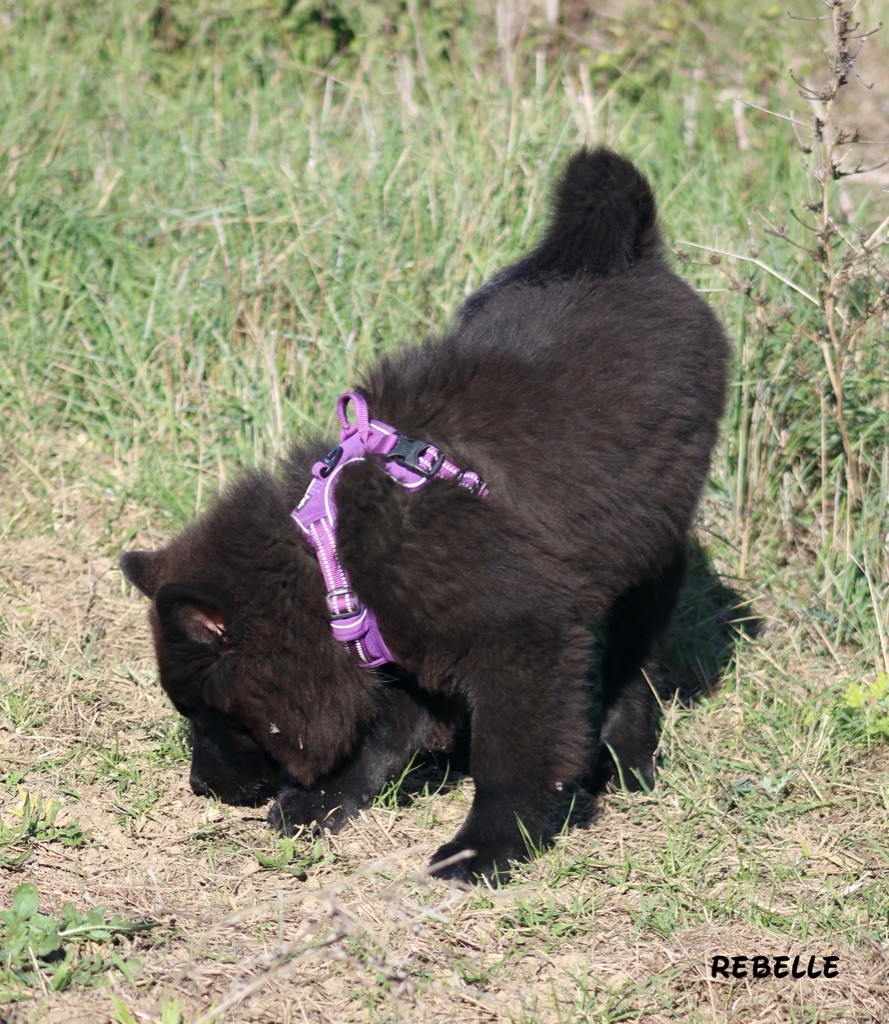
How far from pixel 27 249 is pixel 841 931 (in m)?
4.09

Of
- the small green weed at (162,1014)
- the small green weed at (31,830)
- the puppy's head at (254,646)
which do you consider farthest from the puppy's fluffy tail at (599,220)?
the small green weed at (162,1014)

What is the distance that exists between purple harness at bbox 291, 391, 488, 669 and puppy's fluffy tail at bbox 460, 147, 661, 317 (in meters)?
0.82

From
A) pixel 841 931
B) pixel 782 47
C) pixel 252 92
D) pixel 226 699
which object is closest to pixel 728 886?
pixel 841 931

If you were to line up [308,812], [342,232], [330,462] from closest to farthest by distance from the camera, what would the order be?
[330,462], [308,812], [342,232]

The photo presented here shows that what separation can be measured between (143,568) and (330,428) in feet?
4.65

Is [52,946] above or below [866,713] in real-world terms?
above

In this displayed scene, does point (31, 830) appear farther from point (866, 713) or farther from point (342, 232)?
point (342, 232)

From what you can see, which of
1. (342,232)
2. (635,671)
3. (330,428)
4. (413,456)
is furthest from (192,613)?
(342,232)

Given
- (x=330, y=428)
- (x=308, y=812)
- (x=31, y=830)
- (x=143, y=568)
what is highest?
(x=143, y=568)

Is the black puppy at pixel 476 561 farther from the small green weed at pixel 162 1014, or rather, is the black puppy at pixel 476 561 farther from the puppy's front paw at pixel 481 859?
the small green weed at pixel 162 1014

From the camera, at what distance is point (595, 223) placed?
3330 mm

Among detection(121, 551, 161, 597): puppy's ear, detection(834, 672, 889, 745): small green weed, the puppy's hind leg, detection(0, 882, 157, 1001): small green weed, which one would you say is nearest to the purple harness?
detection(121, 551, 161, 597): puppy's ear

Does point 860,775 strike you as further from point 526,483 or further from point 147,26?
point 147,26

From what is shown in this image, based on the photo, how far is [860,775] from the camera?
3.42 m
